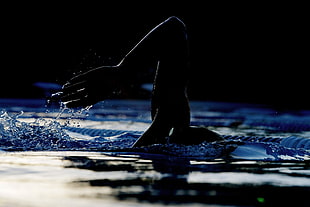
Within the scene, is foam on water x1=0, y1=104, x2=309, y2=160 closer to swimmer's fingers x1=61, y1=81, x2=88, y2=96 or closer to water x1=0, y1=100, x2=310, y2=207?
water x1=0, y1=100, x2=310, y2=207

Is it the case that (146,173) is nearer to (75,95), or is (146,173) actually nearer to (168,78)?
(75,95)

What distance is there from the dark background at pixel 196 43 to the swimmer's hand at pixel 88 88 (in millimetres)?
12288

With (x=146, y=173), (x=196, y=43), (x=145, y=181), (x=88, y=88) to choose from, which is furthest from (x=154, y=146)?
(x=196, y=43)

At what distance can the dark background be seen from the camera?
1631cm

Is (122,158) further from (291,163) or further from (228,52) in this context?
(228,52)

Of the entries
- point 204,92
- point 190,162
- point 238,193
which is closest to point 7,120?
point 190,162

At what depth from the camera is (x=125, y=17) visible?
57.3 ft

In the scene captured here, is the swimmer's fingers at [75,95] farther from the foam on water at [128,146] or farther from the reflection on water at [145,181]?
the foam on water at [128,146]

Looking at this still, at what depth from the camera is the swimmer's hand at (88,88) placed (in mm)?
3558

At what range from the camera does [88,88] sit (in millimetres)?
3584

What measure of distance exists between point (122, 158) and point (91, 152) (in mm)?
433

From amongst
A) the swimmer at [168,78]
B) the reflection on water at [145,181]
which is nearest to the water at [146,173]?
the reflection on water at [145,181]

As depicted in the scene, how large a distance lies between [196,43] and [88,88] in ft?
43.5

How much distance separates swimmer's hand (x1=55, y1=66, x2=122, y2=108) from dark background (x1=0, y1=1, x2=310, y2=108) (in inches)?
484
